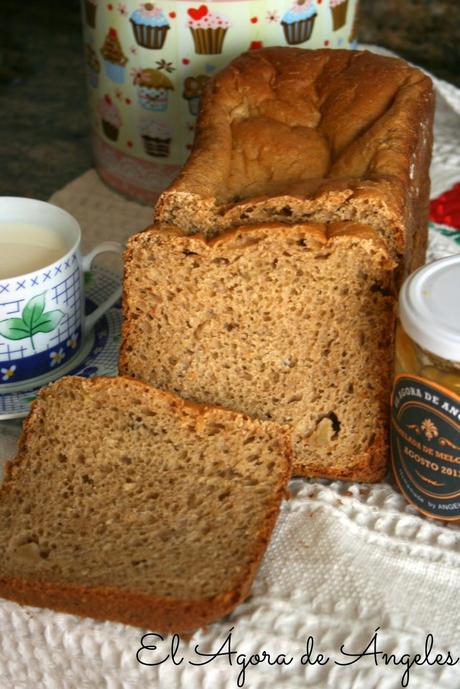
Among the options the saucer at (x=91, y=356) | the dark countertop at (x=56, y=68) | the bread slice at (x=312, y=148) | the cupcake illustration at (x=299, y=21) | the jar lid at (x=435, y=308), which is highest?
the cupcake illustration at (x=299, y=21)

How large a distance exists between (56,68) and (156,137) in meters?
1.85

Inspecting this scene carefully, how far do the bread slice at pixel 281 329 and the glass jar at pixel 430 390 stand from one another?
0.08m

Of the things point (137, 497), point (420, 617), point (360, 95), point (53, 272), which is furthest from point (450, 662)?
point (360, 95)

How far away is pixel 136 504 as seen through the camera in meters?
1.38

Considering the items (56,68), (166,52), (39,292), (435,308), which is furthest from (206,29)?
(56,68)

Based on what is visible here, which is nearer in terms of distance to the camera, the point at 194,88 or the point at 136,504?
the point at 136,504

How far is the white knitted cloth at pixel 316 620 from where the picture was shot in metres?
1.24

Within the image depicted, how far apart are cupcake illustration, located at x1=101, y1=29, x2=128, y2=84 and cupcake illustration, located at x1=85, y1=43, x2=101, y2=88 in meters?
0.04

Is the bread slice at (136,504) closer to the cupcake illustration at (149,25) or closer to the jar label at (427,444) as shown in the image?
the jar label at (427,444)

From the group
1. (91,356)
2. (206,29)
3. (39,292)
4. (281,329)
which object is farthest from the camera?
(206,29)

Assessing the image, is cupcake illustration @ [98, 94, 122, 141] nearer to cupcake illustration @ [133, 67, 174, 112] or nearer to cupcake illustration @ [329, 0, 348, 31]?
cupcake illustration @ [133, 67, 174, 112]

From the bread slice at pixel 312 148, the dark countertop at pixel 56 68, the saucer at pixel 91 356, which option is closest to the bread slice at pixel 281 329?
the bread slice at pixel 312 148

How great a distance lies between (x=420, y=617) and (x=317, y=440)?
0.36 metres

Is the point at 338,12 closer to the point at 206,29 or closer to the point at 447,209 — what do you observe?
the point at 206,29
